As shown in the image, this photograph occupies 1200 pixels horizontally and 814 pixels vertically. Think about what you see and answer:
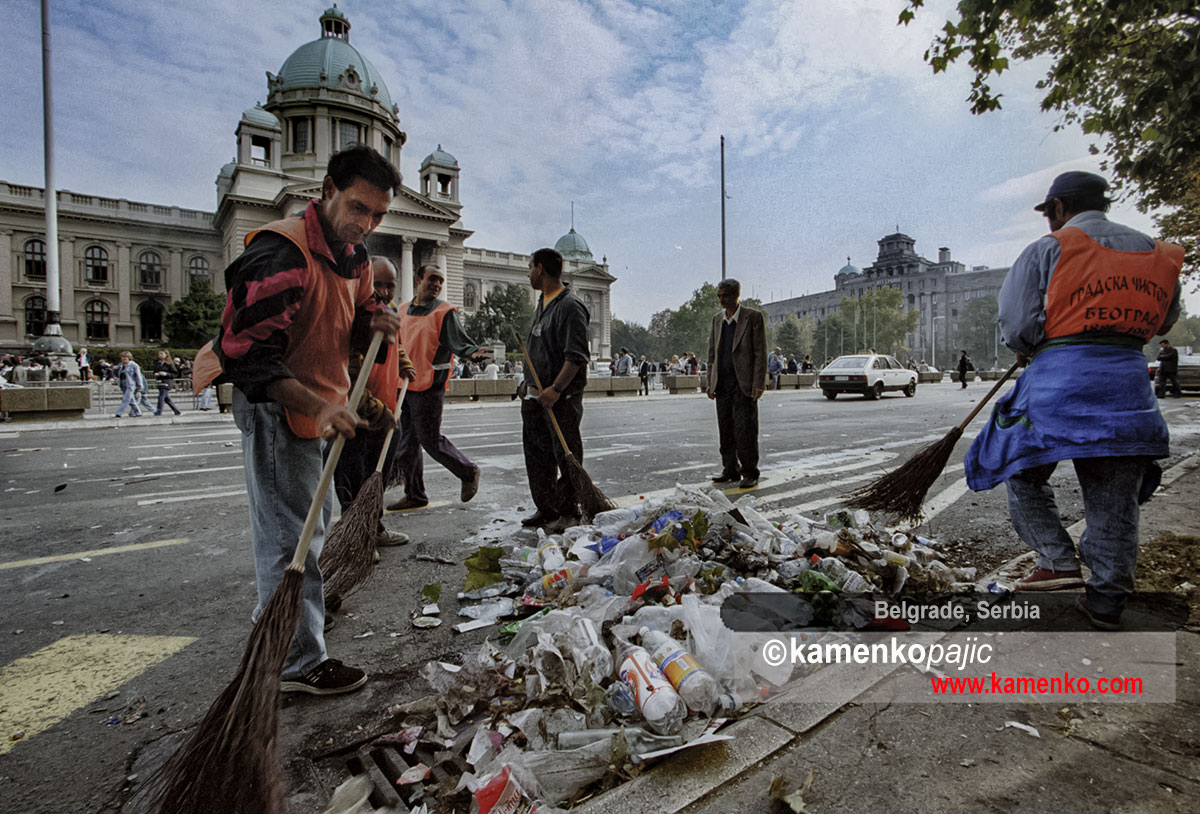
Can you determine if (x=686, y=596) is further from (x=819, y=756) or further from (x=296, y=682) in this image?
(x=296, y=682)

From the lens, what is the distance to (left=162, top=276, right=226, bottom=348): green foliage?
4259 cm

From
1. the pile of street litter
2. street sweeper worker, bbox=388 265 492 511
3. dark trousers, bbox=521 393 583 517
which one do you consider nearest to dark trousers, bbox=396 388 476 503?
street sweeper worker, bbox=388 265 492 511

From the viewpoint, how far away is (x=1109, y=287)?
2.59 meters

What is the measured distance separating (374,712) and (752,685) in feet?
4.45

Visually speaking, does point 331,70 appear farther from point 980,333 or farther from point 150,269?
point 980,333

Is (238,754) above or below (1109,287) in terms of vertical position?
below

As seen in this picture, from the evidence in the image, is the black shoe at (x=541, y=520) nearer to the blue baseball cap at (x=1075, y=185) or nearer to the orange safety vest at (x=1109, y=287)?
the orange safety vest at (x=1109, y=287)

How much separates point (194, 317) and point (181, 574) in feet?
155

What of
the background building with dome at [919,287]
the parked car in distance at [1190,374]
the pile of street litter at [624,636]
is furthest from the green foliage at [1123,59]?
the background building with dome at [919,287]

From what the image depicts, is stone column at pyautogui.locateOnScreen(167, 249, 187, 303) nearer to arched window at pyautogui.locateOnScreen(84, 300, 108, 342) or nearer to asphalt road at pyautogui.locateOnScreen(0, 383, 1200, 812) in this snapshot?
arched window at pyautogui.locateOnScreen(84, 300, 108, 342)

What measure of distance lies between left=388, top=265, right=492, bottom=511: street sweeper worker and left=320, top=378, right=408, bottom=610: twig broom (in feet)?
4.98

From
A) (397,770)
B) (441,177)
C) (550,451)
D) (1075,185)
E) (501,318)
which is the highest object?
(441,177)

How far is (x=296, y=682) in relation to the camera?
2301mm

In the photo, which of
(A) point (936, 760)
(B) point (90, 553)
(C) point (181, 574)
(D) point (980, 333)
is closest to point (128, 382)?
(B) point (90, 553)
